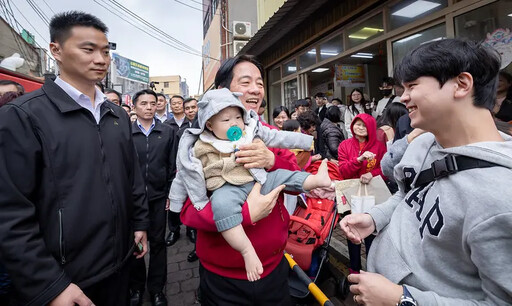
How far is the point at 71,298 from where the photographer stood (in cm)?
131

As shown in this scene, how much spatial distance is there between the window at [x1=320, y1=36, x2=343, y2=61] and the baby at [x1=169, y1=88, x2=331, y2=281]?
6.08 metres

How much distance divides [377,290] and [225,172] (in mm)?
829

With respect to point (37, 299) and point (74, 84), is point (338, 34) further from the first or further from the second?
point (37, 299)

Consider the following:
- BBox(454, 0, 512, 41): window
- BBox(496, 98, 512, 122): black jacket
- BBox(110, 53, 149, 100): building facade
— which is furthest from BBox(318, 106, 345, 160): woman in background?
BBox(110, 53, 149, 100): building facade

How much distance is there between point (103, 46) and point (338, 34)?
6.00 metres

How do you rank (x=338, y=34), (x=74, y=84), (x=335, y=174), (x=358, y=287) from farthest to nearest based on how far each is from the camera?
(x=338, y=34) < (x=335, y=174) < (x=74, y=84) < (x=358, y=287)

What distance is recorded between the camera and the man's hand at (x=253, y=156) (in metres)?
1.33

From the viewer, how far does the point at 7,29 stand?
9312mm

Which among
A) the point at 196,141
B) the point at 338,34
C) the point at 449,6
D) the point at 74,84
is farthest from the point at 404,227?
the point at 338,34

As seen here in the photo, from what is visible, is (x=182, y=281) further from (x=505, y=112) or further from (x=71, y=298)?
(x=505, y=112)

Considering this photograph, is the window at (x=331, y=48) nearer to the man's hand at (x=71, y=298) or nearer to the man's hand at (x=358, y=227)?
the man's hand at (x=358, y=227)

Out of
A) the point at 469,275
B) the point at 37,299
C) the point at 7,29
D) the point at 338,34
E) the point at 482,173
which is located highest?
the point at 7,29

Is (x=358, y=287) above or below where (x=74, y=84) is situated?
below

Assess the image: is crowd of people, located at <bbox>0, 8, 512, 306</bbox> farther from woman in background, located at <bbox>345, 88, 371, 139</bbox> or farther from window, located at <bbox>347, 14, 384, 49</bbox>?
window, located at <bbox>347, 14, 384, 49</bbox>
